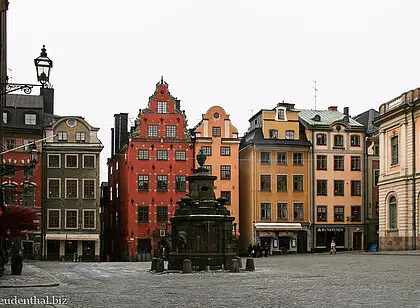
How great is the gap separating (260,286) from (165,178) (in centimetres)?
5207

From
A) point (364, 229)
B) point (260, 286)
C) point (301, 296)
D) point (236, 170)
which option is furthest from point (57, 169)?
point (301, 296)

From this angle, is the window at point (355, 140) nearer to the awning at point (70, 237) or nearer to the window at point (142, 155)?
the window at point (142, 155)

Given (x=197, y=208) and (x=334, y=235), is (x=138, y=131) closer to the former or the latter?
(x=334, y=235)

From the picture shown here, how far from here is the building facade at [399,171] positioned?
202ft

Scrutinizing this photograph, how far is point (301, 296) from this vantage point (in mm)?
20188

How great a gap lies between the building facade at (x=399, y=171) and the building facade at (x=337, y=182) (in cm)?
1209

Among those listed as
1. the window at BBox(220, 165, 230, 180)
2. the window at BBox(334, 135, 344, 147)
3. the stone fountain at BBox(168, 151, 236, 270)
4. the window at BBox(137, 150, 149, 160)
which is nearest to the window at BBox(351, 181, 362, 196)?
the window at BBox(334, 135, 344, 147)

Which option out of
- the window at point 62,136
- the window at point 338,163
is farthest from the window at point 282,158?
the window at point 62,136

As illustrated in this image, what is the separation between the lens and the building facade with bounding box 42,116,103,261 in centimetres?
7362

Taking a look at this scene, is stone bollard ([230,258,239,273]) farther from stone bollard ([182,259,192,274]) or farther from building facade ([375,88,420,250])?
building facade ([375,88,420,250])

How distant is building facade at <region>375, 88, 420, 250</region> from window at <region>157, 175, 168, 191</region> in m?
20.8

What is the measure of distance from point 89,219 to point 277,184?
1913 centimetres

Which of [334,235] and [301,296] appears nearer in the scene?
[301,296]

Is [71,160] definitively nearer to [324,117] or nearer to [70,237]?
[70,237]
